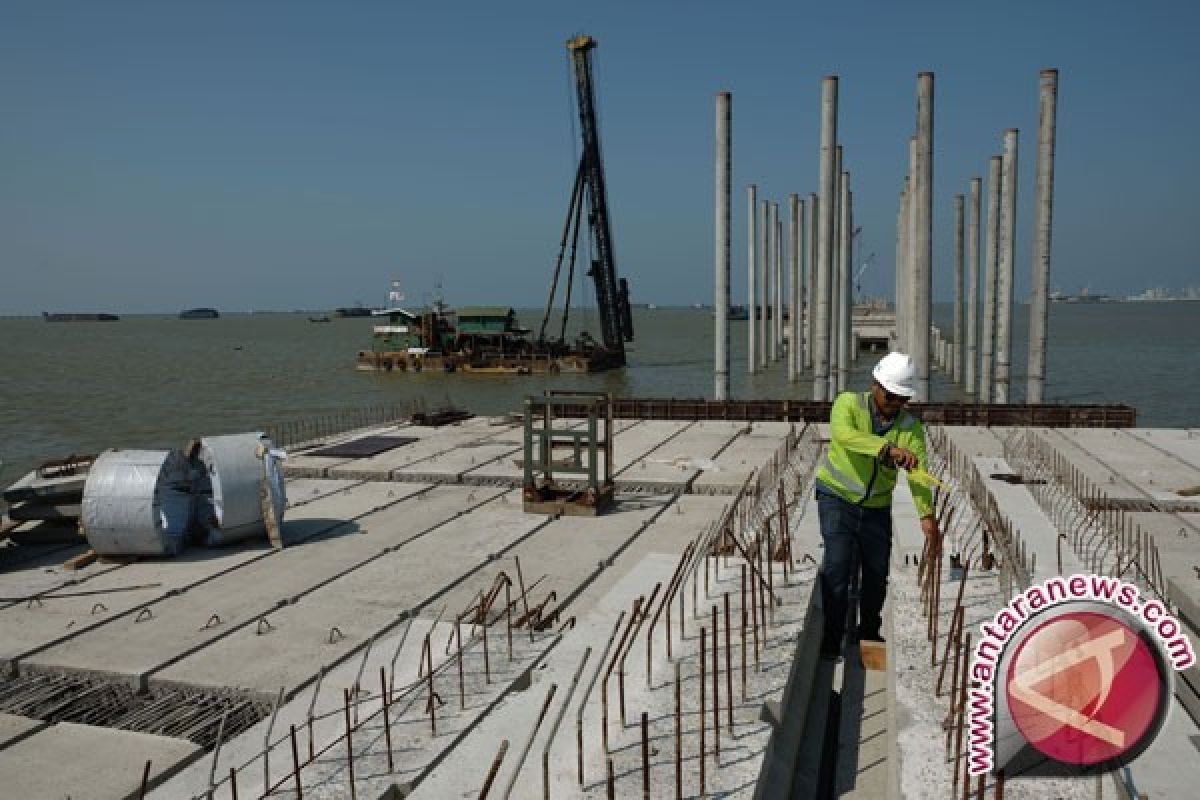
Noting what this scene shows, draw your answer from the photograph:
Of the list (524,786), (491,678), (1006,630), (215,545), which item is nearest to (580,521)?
(215,545)

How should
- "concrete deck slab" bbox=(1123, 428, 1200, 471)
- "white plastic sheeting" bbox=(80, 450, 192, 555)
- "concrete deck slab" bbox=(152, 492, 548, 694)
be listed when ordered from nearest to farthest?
"concrete deck slab" bbox=(152, 492, 548, 694) < "white plastic sheeting" bbox=(80, 450, 192, 555) < "concrete deck slab" bbox=(1123, 428, 1200, 471)

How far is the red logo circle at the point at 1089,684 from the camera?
5.09ft

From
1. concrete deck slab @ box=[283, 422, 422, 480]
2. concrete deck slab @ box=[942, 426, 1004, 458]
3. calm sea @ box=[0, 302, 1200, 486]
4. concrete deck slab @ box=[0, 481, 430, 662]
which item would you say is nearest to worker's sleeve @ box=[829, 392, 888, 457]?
concrete deck slab @ box=[0, 481, 430, 662]

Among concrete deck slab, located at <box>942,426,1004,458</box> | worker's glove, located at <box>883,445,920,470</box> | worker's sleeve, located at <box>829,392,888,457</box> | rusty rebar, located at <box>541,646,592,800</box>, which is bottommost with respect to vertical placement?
concrete deck slab, located at <box>942,426,1004,458</box>

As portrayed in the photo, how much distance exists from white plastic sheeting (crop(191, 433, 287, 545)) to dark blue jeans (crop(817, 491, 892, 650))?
6.53 metres

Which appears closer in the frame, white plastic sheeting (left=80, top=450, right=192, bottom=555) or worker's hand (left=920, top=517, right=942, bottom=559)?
worker's hand (left=920, top=517, right=942, bottom=559)

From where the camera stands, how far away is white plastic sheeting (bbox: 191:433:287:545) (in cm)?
951

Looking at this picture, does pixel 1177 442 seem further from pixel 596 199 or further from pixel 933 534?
pixel 596 199

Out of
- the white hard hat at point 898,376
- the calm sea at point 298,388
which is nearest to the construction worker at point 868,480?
the white hard hat at point 898,376

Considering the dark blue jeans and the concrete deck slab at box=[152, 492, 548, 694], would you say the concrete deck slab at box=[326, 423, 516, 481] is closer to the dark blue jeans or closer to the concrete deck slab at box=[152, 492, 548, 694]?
the concrete deck slab at box=[152, 492, 548, 694]

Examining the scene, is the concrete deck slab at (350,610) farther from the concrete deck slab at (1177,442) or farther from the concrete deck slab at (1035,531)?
the concrete deck slab at (1177,442)

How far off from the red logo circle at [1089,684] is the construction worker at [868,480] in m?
3.07

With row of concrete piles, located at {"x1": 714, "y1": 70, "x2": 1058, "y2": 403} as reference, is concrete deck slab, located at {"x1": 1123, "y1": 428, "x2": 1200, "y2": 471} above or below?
below

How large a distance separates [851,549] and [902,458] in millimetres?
883
